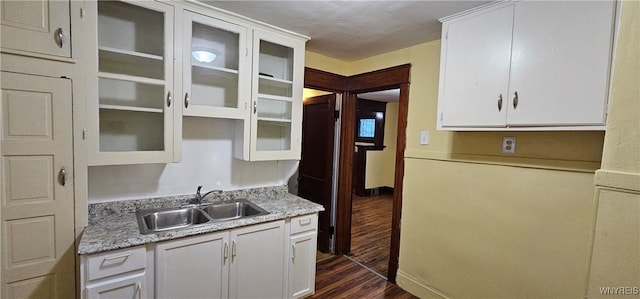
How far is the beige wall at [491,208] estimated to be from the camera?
1.59 metres

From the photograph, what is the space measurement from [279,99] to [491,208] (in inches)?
70.5

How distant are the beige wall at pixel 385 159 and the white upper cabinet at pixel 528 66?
435 cm

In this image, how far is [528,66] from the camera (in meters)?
1.54

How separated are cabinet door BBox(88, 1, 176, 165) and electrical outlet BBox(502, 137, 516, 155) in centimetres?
223

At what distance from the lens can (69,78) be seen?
4.60 feet

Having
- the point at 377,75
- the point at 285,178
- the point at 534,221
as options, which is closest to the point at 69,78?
the point at 285,178

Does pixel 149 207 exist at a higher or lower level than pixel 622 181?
lower

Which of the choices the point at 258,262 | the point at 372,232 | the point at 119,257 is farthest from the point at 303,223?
the point at 372,232

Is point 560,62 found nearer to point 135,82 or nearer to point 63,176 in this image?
point 135,82

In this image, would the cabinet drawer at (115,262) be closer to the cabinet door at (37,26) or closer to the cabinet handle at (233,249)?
the cabinet handle at (233,249)

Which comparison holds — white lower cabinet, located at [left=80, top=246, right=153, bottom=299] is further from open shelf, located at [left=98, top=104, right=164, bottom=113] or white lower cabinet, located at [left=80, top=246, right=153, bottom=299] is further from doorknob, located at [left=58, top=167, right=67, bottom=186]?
open shelf, located at [left=98, top=104, right=164, bottom=113]

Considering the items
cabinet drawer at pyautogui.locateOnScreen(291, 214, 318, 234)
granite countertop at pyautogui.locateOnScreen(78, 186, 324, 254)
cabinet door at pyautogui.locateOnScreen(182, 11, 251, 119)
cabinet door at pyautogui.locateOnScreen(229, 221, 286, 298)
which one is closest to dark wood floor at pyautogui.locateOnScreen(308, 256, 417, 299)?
cabinet door at pyautogui.locateOnScreen(229, 221, 286, 298)

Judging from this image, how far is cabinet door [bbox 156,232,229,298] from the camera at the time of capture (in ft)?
5.21

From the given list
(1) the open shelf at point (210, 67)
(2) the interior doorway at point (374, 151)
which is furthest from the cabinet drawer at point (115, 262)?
(2) the interior doorway at point (374, 151)
